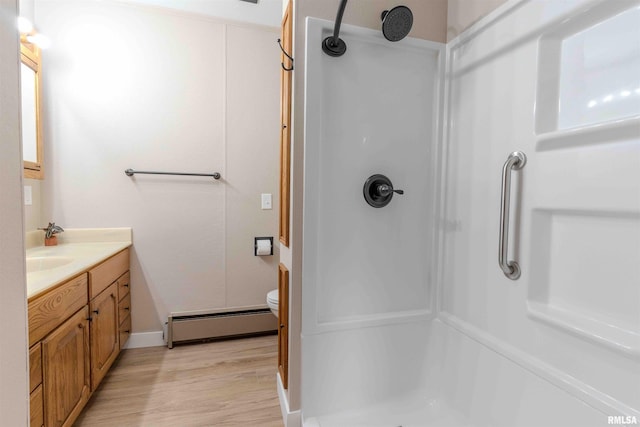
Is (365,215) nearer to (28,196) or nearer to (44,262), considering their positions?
(44,262)

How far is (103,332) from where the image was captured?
1690 mm

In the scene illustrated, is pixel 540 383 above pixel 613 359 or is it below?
below

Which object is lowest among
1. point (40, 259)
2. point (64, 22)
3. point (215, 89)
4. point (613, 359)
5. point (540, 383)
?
point (540, 383)

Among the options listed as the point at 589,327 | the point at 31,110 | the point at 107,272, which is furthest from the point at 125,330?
the point at 589,327

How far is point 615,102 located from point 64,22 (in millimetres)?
3071

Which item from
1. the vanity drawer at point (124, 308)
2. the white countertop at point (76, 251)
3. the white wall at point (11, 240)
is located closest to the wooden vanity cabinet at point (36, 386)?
the white countertop at point (76, 251)

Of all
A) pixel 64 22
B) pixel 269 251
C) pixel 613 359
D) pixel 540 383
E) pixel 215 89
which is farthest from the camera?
pixel 269 251

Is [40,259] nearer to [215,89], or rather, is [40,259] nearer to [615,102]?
[215,89]

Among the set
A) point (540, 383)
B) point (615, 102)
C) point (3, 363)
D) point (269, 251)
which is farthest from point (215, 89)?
point (540, 383)

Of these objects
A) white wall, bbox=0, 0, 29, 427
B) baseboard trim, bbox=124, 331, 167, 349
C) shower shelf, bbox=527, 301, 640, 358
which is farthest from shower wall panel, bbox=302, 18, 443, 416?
baseboard trim, bbox=124, 331, 167, 349

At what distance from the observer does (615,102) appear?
847 millimetres

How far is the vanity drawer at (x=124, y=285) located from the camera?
198 centimetres

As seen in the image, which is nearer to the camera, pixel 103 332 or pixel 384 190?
pixel 384 190

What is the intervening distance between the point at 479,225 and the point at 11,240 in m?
1.51
